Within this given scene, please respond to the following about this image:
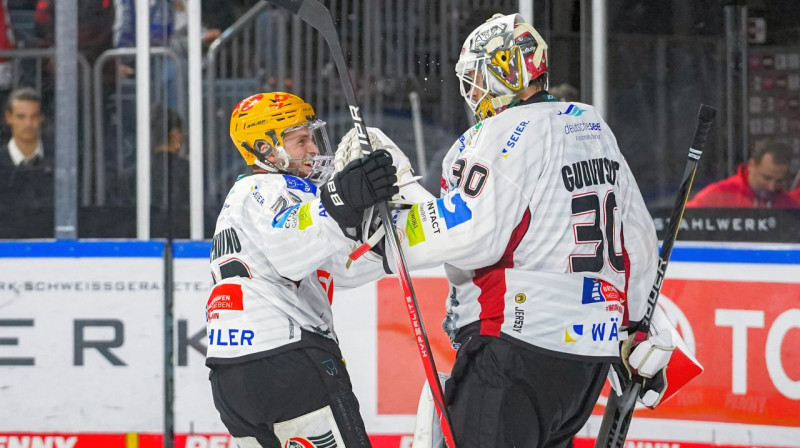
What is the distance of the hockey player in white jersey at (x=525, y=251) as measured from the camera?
259 cm

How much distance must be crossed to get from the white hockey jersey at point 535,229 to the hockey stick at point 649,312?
314 mm

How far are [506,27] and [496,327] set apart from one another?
75cm

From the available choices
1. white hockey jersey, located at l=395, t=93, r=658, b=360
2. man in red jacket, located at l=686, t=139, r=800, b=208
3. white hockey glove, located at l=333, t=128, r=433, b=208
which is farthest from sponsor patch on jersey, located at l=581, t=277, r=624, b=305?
man in red jacket, located at l=686, t=139, r=800, b=208

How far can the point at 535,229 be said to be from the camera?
8.62 feet

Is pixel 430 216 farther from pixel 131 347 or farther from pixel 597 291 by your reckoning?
pixel 131 347

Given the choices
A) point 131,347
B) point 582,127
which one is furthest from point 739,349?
point 131,347

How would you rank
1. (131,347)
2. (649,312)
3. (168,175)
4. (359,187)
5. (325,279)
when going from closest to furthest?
(359,187) < (649,312) < (325,279) < (131,347) < (168,175)

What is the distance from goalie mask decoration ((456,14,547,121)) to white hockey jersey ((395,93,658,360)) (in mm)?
74

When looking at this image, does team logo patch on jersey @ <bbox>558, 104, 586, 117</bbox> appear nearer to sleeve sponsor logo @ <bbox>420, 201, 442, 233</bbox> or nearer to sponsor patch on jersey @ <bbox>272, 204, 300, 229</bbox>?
sleeve sponsor logo @ <bbox>420, 201, 442, 233</bbox>

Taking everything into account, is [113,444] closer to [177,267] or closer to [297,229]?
[177,267]

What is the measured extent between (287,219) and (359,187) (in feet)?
1.07

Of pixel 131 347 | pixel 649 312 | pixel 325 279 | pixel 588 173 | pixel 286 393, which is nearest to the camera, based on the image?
pixel 588 173

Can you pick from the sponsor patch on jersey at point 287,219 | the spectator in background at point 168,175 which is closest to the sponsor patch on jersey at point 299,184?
the sponsor patch on jersey at point 287,219

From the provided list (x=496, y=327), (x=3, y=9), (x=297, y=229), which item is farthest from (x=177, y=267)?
(x=496, y=327)
